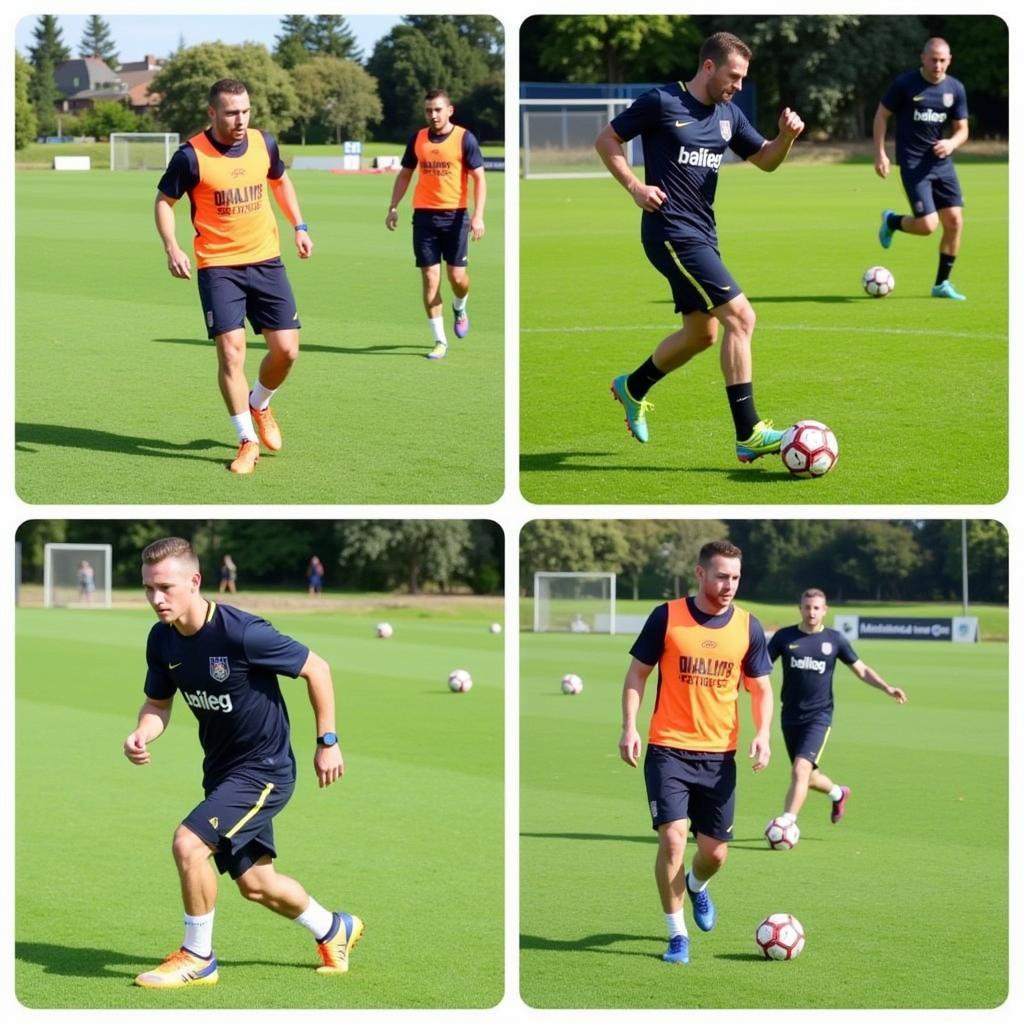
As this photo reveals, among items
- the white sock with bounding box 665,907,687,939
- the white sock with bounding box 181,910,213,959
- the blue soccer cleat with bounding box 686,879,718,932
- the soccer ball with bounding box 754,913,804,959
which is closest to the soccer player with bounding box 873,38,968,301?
the blue soccer cleat with bounding box 686,879,718,932

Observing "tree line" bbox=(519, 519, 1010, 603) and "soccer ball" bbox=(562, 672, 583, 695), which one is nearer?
"soccer ball" bbox=(562, 672, 583, 695)

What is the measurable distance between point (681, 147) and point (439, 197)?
188 inches

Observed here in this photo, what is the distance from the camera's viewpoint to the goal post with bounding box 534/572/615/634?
30.3 m

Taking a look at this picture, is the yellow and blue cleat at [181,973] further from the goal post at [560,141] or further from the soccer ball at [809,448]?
the goal post at [560,141]

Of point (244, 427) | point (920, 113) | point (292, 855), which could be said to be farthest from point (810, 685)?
point (920, 113)

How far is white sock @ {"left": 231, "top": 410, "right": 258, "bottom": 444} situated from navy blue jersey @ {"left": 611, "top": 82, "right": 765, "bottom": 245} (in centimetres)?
276

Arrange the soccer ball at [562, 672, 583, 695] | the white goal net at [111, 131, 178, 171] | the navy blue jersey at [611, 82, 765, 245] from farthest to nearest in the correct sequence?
1. the white goal net at [111, 131, 178, 171]
2. the soccer ball at [562, 672, 583, 695]
3. the navy blue jersey at [611, 82, 765, 245]

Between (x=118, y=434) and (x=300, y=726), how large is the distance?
4.44 m

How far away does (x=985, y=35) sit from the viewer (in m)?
41.6

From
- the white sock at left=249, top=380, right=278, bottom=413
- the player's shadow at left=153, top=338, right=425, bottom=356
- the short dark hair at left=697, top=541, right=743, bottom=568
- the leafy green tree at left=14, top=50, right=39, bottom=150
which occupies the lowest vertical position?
the short dark hair at left=697, top=541, right=743, bottom=568

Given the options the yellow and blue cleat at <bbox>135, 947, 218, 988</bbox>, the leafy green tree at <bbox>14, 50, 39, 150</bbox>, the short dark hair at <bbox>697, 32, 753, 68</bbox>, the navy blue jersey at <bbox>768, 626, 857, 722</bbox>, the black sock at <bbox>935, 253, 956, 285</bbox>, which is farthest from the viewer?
the leafy green tree at <bbox>14, 50, 39, 150</bbox>

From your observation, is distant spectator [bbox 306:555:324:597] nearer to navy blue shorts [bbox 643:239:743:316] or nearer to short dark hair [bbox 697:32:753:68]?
navy blue shorts [bbox 643:239:743:316]

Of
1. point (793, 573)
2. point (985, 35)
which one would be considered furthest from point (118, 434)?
point (985, 35)
